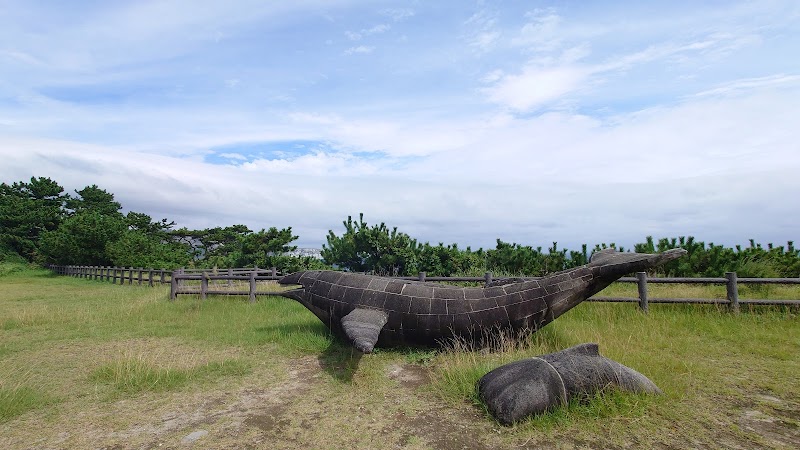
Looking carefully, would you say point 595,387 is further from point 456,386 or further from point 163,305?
point 163,305

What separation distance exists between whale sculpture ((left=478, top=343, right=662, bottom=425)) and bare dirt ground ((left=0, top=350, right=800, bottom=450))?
0.80 ft

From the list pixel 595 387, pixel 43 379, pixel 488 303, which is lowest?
pixel 43 379

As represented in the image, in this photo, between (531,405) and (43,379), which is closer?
(531,405)

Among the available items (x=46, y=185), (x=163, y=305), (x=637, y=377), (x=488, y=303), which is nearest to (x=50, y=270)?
(x=46, y=185)

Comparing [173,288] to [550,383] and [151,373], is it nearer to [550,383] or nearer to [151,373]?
[151,373]

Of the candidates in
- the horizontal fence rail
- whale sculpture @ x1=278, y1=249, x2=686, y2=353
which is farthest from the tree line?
whale sculpture @ x1=278, y1=249, x2=686, y2=353

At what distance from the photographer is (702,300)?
959 cm

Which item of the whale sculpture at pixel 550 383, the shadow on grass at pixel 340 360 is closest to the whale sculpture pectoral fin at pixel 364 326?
the shadow on grass at pixel 340 360

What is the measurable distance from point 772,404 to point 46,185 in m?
55.3

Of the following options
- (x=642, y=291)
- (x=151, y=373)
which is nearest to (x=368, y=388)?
(x=151, y=373)

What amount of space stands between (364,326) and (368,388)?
110cm

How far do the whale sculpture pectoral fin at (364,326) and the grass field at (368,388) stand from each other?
0.64 metres

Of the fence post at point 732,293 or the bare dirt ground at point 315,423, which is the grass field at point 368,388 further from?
the fence post at point 732,293

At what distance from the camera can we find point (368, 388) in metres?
6.01
